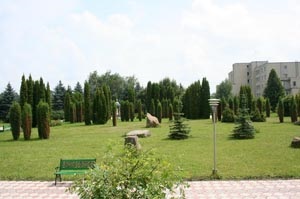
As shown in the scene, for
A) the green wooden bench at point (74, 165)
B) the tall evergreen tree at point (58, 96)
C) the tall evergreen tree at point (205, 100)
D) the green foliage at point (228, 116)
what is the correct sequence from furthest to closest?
the tall evergreen tree at point (58, 96), the tall evergreen tree at point (205, 100), the green foliage at point (228, 116), the green wooden bench at point (74, 165)

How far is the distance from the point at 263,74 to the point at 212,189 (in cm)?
7662

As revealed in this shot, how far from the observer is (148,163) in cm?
472

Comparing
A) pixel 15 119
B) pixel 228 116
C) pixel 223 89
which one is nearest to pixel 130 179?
pixel 15 119

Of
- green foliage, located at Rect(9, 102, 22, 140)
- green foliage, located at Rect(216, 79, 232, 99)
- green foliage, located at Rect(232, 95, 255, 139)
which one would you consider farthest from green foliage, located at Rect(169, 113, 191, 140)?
green foliage, located at Rect(216, 79, 232, 99)

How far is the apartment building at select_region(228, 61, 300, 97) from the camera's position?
2995 inches

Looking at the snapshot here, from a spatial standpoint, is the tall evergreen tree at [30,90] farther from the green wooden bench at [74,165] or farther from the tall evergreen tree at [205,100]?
the green wooden bench at [74,165]

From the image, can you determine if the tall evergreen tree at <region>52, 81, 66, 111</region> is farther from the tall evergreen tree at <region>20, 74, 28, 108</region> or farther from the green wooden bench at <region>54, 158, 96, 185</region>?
the green wooden bench at <region>54, 158, 96, 185</region>

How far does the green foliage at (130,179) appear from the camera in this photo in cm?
452

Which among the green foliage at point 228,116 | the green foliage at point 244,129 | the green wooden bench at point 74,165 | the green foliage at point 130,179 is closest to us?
the green foliage at point 130,179

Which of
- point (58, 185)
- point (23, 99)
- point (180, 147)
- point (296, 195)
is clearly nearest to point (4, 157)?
point (58, 185)

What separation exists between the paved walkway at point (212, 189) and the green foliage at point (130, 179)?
12.7ft

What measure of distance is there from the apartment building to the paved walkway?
68477 millimetres

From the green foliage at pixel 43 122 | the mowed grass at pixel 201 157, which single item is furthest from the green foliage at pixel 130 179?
the green foliage at pixel 43 122

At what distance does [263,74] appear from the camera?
8131 centimetres
